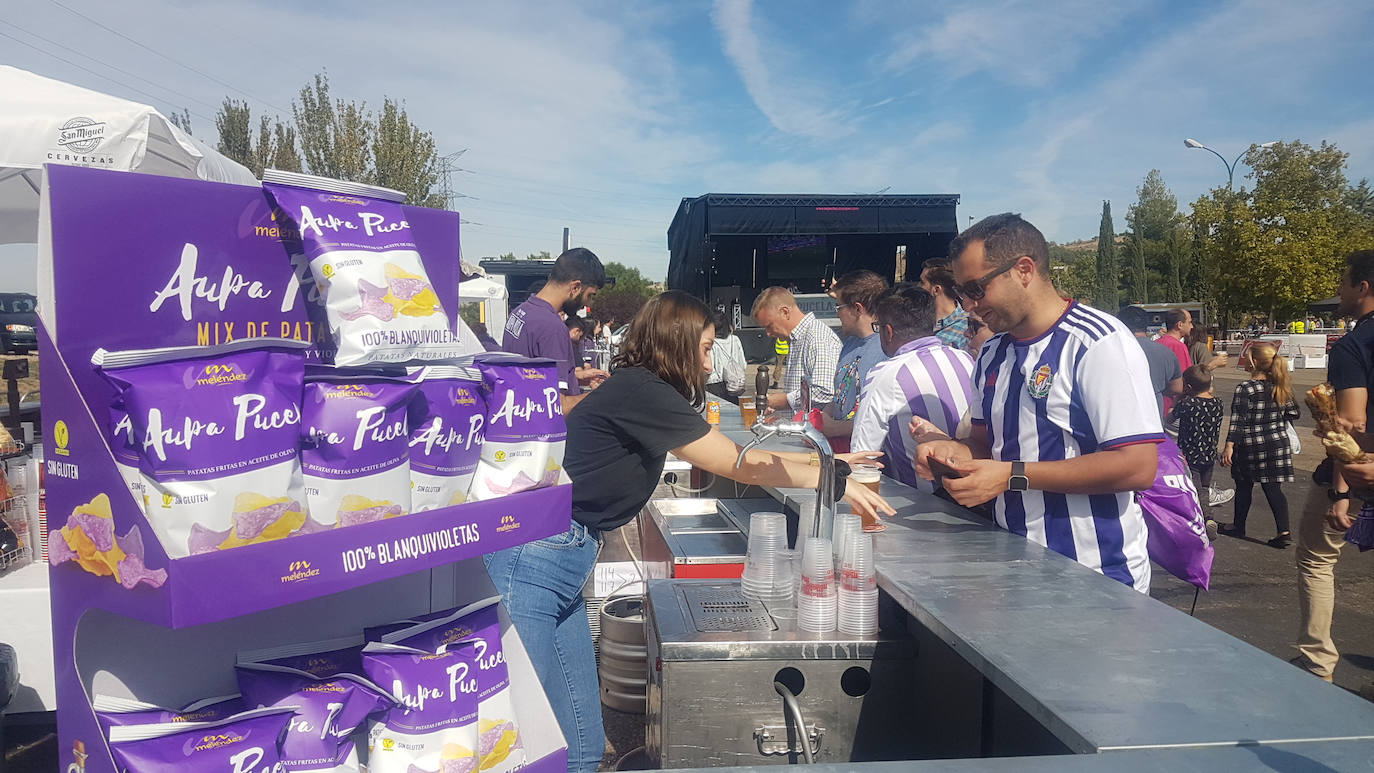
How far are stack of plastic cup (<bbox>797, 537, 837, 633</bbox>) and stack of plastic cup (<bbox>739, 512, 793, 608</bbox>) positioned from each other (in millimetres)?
153

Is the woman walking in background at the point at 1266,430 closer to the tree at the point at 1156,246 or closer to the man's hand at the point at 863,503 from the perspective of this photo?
the man's hand at the point at 863,503

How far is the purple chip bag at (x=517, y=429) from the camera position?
1.53 m

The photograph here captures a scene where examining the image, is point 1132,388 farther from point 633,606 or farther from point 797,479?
point 633,606

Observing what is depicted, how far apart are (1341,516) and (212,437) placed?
4.23m

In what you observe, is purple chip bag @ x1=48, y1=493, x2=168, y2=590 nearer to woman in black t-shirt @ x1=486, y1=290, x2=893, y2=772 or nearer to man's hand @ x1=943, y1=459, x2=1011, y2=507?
woman in black t-shirt @ x1=486, y1=290, x2=893, y2=772

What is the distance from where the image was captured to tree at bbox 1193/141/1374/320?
1061 inches

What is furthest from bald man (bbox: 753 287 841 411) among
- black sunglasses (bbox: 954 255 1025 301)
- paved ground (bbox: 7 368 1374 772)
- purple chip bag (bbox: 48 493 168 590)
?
purple chip bag (bbox: 48 493 168 590)

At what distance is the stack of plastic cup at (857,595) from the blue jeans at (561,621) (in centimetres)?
74

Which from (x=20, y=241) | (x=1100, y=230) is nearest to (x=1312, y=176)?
(x=20, y=241)

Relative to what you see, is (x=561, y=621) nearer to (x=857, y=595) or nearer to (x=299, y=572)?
(x=857, y=595)

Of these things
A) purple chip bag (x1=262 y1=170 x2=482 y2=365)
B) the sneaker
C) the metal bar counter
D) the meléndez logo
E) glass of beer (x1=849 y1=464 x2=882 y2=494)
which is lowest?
the sneaker

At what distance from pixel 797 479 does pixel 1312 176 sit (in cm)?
3430

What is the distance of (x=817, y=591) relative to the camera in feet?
6.78

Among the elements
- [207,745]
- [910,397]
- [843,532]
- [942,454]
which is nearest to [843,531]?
[843,532]
